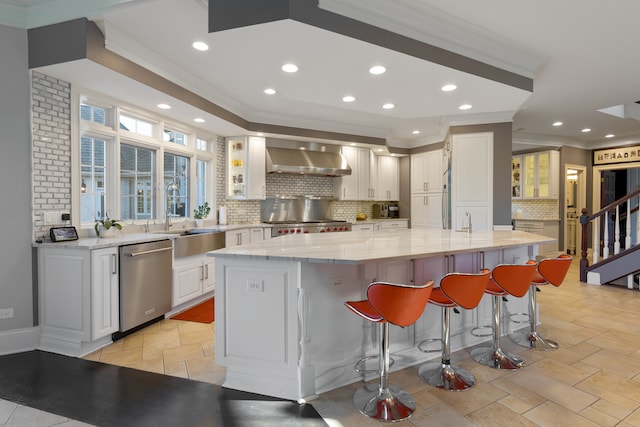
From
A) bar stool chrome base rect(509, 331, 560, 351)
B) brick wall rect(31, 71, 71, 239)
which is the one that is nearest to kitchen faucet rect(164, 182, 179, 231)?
brick wall rect(31, 71, 71, 239)

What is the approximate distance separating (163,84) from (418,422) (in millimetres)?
3891

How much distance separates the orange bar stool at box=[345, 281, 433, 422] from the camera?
6.65ft

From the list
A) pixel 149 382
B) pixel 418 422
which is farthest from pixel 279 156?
pixel 418 422

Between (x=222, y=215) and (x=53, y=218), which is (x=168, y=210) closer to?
(x=222, y=215)

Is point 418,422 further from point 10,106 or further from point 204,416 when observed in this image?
point 10,106

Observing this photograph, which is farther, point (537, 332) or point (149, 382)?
point (537, 332)

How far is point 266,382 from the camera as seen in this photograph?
237 centimetres

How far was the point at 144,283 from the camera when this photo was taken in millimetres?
3521

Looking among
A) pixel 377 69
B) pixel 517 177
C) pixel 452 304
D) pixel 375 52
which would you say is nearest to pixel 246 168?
pixel 377 69

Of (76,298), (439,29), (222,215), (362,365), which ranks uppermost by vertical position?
(439,29)

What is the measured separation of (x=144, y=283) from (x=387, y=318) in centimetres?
264

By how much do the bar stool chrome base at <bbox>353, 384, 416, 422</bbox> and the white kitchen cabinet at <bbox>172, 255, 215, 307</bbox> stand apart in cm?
258

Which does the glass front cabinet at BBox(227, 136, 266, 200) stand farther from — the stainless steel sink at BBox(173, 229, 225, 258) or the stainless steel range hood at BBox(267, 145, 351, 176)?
the stainless steel sink at BBox(173, 229, 225, 258)

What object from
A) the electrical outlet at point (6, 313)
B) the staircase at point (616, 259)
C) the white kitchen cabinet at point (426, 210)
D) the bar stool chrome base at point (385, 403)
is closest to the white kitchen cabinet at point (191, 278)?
the electrical outlet at point (6, 313)
